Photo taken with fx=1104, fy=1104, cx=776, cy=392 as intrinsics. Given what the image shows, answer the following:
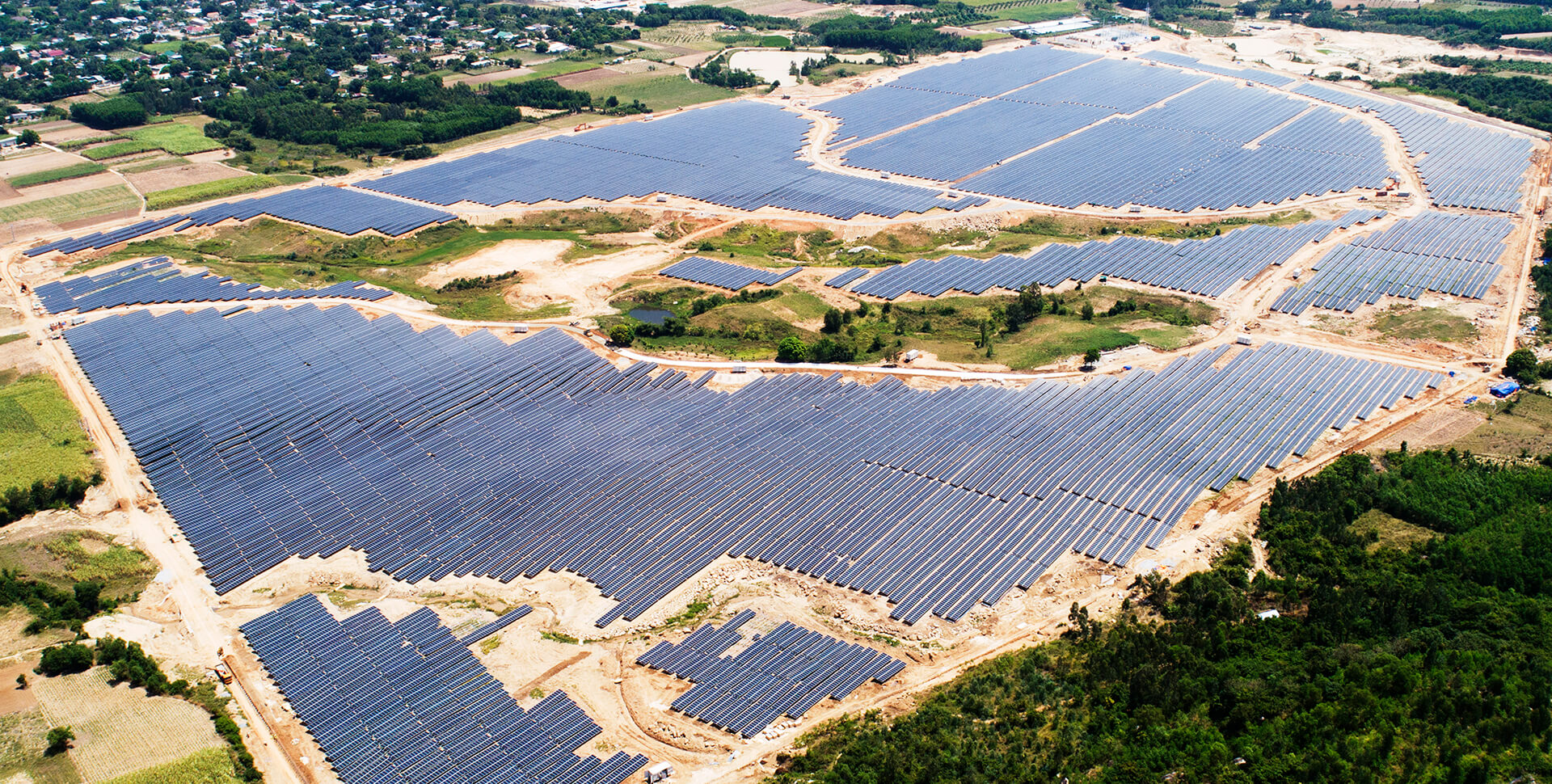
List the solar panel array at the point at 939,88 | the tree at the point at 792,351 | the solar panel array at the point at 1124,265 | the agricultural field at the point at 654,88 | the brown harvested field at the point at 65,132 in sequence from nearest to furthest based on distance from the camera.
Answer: the tree at the point at 792,351, the solar panel array at the point at 1124,265, the brown harvested field at the point at 65,132, the solar panel array at the point at 939,88, the agricultural field at the point at 654,88

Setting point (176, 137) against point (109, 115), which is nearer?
point (176, 137)

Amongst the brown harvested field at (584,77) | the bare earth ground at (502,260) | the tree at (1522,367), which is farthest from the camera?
the brown harvested field at (584,77)

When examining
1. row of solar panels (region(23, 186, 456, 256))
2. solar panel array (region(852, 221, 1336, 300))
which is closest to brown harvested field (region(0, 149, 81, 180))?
row of solar panels (region(23, 186, 456, 256))

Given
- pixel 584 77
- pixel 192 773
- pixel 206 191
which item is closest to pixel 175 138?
pixel 206 191

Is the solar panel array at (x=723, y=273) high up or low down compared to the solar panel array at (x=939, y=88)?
down

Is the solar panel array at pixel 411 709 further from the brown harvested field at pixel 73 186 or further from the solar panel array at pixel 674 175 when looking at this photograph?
the brown harvested field at pixel 73 186

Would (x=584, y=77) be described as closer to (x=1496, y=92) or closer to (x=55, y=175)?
(x=55, y=175)

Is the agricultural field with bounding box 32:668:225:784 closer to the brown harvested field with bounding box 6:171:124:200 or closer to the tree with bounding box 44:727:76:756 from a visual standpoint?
the tree with bounding box 44:727:76:756

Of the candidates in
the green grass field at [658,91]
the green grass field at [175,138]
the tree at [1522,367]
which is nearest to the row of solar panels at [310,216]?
the green grass field at [175,138]
